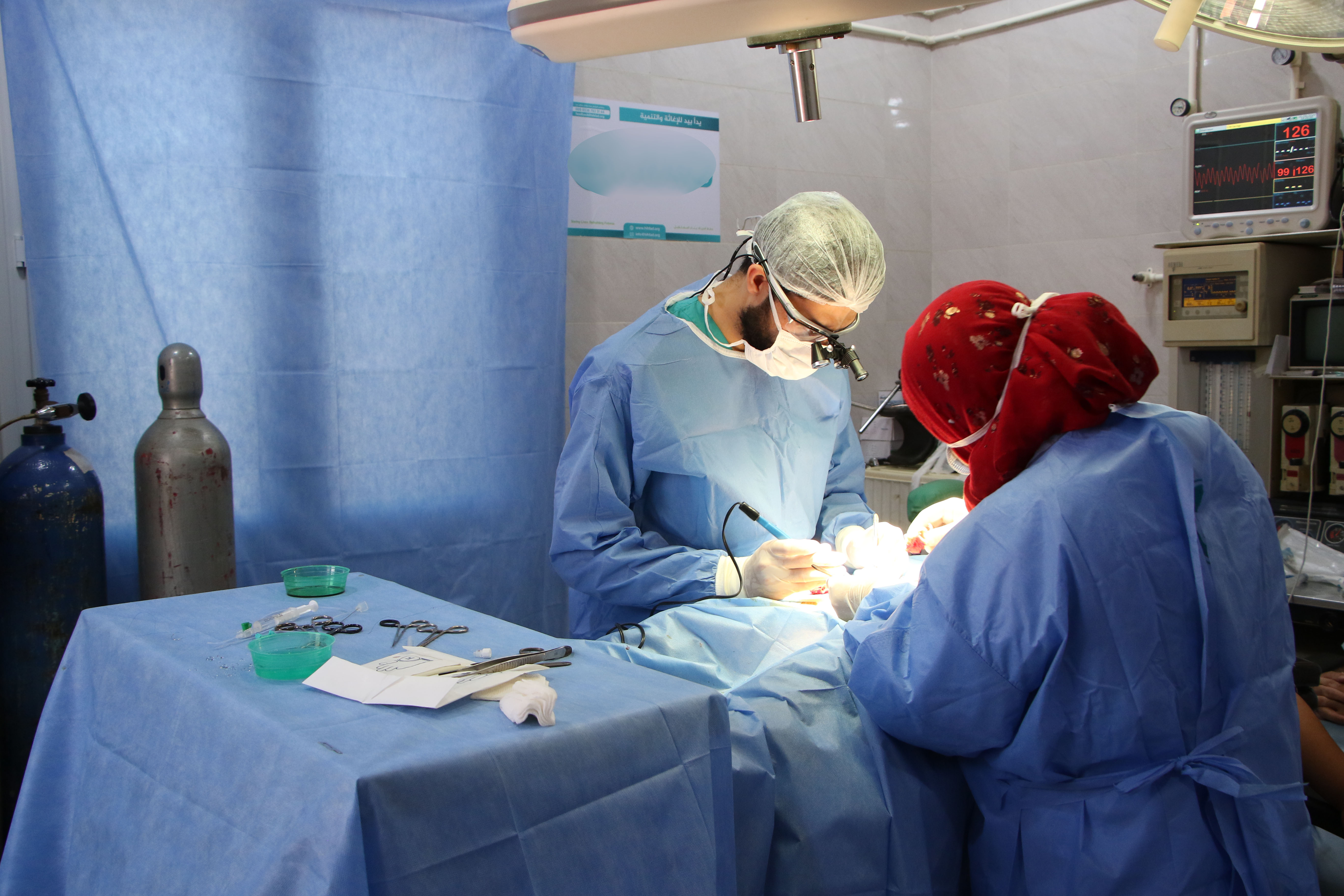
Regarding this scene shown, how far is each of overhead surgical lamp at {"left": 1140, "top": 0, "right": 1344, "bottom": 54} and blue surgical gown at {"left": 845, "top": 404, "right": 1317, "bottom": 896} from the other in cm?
58

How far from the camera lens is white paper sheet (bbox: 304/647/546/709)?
115 centimetres

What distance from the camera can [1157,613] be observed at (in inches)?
53.4

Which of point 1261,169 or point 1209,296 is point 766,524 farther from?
point 1261,169

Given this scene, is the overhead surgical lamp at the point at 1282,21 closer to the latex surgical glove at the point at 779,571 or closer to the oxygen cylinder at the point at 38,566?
the latex surgical glove at the point at 779,571

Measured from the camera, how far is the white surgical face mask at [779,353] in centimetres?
229

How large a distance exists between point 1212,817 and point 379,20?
9.70ft

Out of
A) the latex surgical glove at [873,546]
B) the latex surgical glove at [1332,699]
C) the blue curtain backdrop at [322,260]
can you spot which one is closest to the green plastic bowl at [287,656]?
the latex surgical glove at [873,546]

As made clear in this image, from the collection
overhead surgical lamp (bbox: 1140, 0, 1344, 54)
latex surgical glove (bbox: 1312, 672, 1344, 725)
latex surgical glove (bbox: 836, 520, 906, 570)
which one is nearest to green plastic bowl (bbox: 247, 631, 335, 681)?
latex surgical glove (bbox: 836, 520, 906, 570)

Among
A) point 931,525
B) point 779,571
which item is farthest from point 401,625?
point 931,525

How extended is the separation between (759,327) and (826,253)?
0.24 meters

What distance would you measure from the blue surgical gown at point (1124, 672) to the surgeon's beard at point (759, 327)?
949mm

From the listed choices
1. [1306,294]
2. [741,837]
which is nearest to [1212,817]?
[741,837]

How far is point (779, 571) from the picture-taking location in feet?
6.79

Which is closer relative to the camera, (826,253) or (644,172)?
(826,253)
